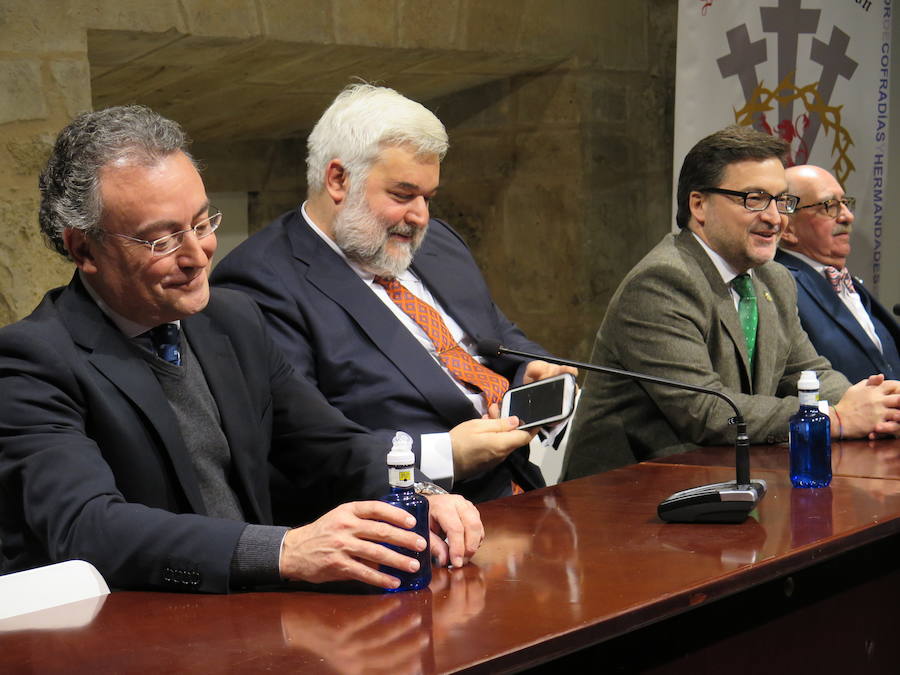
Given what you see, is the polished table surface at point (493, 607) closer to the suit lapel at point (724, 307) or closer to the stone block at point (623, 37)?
the suit lapel at point (724, 307)

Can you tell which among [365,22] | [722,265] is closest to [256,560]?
[722,265]

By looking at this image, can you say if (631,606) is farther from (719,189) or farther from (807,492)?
(719,189)

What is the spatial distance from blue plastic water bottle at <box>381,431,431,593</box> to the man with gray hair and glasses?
0.09 feet

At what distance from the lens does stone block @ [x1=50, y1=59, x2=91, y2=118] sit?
356cm

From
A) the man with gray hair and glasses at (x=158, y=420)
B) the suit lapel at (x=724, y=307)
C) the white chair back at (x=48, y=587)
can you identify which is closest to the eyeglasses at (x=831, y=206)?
the suit lapel at (x=724, y=307)

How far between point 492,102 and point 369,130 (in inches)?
106

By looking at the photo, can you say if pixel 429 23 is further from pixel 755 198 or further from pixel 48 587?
pixel 48 587

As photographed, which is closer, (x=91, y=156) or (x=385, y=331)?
(x=91, y=156)

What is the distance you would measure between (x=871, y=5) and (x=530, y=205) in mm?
1620

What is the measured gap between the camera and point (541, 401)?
2678 mm

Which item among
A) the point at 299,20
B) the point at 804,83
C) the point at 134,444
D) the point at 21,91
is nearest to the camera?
the point at 134,444

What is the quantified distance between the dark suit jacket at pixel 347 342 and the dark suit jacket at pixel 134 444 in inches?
16.2

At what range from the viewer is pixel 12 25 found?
11.3ft

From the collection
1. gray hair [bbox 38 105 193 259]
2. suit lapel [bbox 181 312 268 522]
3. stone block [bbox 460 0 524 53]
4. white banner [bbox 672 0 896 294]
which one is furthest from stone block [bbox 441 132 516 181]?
gray hair [bbox 38 105 193 259]
